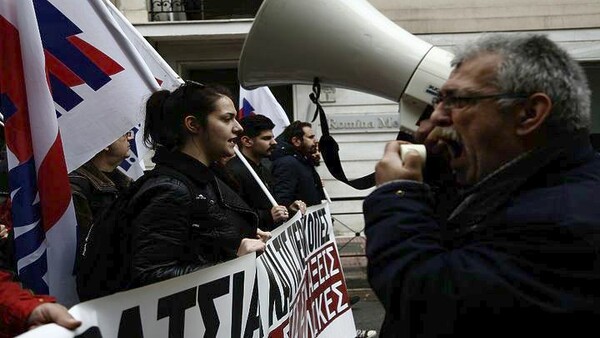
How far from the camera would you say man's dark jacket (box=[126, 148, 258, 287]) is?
2.35 metres

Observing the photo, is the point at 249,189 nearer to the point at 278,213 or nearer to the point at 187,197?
the point at 278,213

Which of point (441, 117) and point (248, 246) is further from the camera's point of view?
point (248, 246)

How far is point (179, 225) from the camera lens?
2438mm

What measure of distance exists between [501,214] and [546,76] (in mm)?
279

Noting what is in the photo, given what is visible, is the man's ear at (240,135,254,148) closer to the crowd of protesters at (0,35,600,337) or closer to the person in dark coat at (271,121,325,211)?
the person in dark coat at (271,121,325,211)

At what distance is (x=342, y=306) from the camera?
5.03 m

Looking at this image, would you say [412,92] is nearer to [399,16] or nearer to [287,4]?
[287,4]

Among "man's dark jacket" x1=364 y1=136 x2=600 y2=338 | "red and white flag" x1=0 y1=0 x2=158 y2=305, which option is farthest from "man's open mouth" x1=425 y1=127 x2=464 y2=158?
"red and white flag" x1=0 y1=0 x2=158 y2=305

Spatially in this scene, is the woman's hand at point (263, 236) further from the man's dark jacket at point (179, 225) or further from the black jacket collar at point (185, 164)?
the black jacket collar at point (185, 164)

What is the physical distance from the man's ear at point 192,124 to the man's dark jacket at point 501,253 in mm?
1519

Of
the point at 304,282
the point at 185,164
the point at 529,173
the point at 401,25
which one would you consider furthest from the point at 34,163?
the point at 401,25

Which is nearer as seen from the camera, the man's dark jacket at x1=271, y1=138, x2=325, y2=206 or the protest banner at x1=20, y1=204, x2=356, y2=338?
the protest banner at x1=20, y1=204, x2=356, y2=338

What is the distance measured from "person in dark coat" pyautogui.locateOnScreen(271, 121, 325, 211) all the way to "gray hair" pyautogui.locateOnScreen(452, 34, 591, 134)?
4688mm

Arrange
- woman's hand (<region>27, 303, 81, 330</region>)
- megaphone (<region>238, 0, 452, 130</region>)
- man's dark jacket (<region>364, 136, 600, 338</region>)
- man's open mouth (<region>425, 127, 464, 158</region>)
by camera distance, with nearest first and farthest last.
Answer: man's dark jacket (<region>364, 136, 600, 338</region>)
man's open mouth (<region>425, 127, 464, 158</region>)
woman's hand (<region>27, 303, 81, 330</region>)
megaphone (<region>238, 0, 452, 130</region>)
